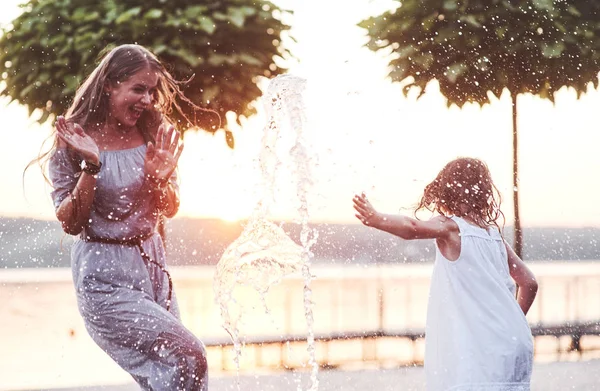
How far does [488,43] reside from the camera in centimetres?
1016

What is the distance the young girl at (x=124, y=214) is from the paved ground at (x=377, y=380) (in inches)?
168

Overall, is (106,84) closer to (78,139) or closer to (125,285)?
(78,139)

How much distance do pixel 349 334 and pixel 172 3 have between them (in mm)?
4690

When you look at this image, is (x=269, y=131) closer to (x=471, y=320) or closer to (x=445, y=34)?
(x=471, y=320)

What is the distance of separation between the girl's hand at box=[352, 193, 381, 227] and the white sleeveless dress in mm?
671

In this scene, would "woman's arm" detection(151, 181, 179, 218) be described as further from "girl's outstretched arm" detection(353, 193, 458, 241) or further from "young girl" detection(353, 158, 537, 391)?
"young girl" detection(353, 158, 537, 391)

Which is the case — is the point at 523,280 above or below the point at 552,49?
below

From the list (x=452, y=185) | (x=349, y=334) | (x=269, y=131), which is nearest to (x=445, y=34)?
(x=349, y=334)

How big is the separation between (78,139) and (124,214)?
14.4 inches

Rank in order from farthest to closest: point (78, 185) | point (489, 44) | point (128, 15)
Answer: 1. point (489, 44)
2. point (128, 15)
3. point (78, 185)

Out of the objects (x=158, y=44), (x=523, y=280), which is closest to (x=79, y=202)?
(x=523, y=280)

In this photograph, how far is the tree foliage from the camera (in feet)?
33.2

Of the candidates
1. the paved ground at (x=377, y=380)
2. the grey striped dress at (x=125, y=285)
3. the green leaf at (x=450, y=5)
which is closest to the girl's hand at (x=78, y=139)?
the grey striped dress at (x=125, y=285)

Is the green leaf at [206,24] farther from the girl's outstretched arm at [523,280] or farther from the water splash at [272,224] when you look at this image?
the girl's outstretched arm at [523,280]
